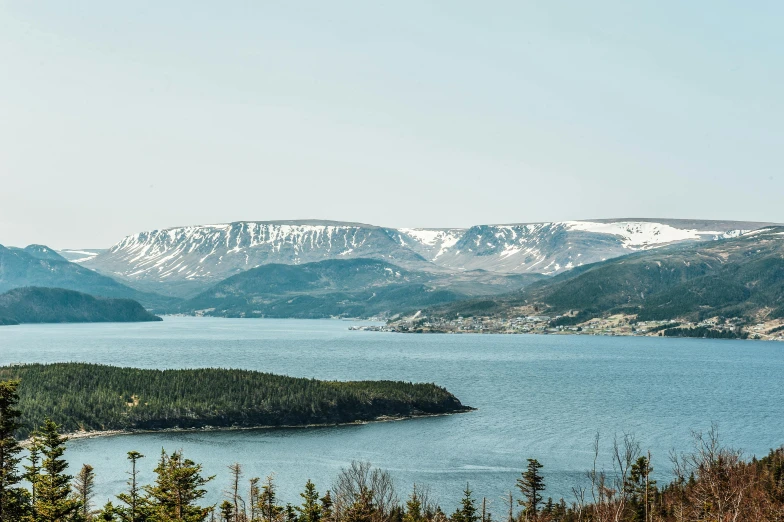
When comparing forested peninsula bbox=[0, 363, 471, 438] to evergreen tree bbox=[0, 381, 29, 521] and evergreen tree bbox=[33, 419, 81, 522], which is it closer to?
evergreen tree bbox=[33, 419, 81, 522]

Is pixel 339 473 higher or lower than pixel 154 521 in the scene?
lower

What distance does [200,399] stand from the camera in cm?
16738

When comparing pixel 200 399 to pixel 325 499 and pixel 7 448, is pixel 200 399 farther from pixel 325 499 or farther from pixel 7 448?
pixel 7 448

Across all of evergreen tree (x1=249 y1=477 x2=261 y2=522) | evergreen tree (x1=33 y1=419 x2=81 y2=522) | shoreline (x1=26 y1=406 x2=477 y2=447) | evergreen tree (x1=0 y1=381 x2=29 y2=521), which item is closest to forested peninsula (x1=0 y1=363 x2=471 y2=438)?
shoreline (x1=26 y1=406 x2=477 y2=447)

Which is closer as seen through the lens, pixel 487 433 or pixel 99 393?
pixel 487 433

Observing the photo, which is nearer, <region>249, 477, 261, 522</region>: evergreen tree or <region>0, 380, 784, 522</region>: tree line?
<region>0, 380, 784, 522</region>: tree line

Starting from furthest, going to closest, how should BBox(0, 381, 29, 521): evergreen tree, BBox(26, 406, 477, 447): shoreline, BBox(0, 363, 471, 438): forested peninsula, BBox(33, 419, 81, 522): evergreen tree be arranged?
BBox(0, 363, 471, 438): forested peninsula < BBox(26, 406, 477, 447): shoreline < BBox(0, 381, 29, 521): evergreen tree < BBox(33, 419, 81, 522): evergreen tree

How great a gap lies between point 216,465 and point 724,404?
126475 millimetres

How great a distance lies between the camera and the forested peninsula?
15575cm

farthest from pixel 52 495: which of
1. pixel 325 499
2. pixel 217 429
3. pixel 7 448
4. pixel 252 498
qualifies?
pixel 217 429

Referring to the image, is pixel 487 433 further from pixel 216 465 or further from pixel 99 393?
pixel 99 393

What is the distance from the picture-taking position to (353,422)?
541ft

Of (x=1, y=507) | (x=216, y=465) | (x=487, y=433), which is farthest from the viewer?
(x=487, y=433)

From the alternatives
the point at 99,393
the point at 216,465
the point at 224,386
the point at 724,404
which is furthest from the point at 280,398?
the point at 724,404
